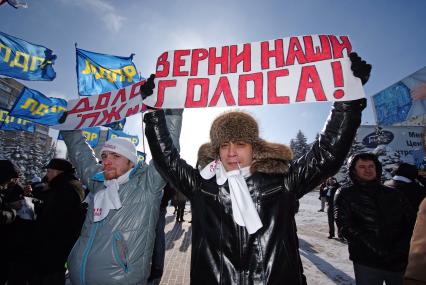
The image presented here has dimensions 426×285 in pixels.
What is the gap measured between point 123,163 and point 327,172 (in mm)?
2052

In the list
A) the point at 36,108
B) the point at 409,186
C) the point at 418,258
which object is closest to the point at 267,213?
the point at 418,258

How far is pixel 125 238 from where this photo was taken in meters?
2.21

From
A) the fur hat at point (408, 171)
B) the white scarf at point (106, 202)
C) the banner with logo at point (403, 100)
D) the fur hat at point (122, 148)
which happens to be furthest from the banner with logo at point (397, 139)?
the white scarf at point (106, 202)

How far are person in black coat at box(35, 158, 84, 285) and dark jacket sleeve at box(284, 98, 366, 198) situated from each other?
8.39 feet

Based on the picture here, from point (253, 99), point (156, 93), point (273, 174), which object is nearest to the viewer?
point (273, 174)

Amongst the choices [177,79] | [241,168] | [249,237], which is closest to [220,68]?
[177,79]

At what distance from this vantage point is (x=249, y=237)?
170 centimetres

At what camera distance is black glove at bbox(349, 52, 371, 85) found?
6.37 feet

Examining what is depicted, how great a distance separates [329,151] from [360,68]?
78 centimetres

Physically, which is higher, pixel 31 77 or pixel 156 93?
pixel 31 77

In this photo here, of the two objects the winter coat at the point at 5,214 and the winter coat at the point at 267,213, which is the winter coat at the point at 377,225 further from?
the winter coat at the point at 5,214

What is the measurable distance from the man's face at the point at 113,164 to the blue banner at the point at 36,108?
8.67ft

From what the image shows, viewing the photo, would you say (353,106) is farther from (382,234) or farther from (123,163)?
(123,163)

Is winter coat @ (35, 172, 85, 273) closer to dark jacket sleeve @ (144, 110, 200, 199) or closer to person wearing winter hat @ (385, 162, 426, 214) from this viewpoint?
dark jacket sleeve @ (144, 110, 200, 199)
